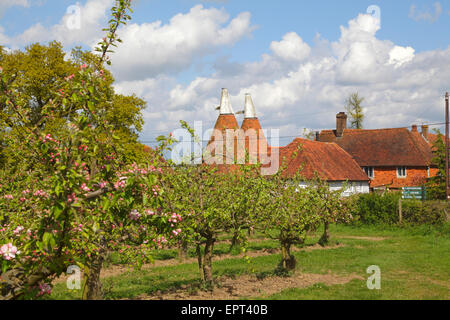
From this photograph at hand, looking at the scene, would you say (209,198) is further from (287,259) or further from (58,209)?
(58,209)

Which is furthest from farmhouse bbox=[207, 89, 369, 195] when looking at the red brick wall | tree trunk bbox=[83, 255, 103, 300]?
tree trunk bbox=[83, 255, 103, 300]

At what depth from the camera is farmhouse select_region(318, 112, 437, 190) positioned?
4672cm

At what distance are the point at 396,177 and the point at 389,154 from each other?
9.41 ft

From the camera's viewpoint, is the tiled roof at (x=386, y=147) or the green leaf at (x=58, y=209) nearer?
the green leaf at (x=58, y=209)

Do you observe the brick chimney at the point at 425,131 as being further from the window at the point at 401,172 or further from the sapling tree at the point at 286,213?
the sapling tree at the point at 286,213

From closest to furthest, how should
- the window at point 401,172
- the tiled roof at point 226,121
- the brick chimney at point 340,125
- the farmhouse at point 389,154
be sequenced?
the tiled roof at point 226,121
the farmhouse at point 389,154
the window at point 401,172
the brick chimney at point 340,125

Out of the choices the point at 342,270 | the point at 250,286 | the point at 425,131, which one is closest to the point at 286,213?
the point at 250,286

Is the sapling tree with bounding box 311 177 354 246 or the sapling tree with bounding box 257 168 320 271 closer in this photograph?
the sapling tree with bounding box 257 168 320 271

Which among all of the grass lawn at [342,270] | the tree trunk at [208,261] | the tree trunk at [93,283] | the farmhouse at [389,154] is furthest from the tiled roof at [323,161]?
the tree trunk at [93,283]

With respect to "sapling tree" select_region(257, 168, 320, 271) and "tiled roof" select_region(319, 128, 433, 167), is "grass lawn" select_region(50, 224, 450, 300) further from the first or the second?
"tiled roof" select_region(319, 128, 433, 167)

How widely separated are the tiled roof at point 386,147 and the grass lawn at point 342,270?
83.5 ft

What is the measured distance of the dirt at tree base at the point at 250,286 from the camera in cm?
1034
